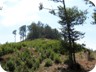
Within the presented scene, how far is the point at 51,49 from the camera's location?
5023 mm

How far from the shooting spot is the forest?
16.2 feet

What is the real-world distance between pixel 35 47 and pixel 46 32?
0.33 meters

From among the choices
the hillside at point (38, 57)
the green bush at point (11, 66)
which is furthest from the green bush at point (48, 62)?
the green bush at point (11, 66)

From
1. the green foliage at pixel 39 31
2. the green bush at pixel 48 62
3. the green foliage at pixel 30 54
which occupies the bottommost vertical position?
the green bush at pixel 48 62

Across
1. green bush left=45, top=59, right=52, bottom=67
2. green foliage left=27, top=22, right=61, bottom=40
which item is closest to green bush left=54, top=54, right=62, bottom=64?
green bush left=45, top=59, right=52, bottom=67

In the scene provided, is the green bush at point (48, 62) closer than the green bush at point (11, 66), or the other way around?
the green bush at point (11, 66)

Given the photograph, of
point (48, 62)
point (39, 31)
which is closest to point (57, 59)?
point (48, 62)

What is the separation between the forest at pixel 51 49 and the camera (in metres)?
4.93

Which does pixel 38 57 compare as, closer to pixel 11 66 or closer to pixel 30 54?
pixel 30 54

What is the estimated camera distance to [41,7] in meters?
5.07

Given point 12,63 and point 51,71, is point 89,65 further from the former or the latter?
point 12,63

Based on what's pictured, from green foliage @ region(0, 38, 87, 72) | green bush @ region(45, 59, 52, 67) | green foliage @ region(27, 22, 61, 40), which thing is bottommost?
green bush @ region(45, 59, 52, 67)

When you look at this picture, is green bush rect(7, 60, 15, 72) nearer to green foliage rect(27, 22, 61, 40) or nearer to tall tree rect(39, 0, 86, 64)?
green foliage rect(27, 22, 61, 40)

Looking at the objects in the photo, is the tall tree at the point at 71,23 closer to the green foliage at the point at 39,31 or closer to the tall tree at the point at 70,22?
the tall tree at the point at 70,22
